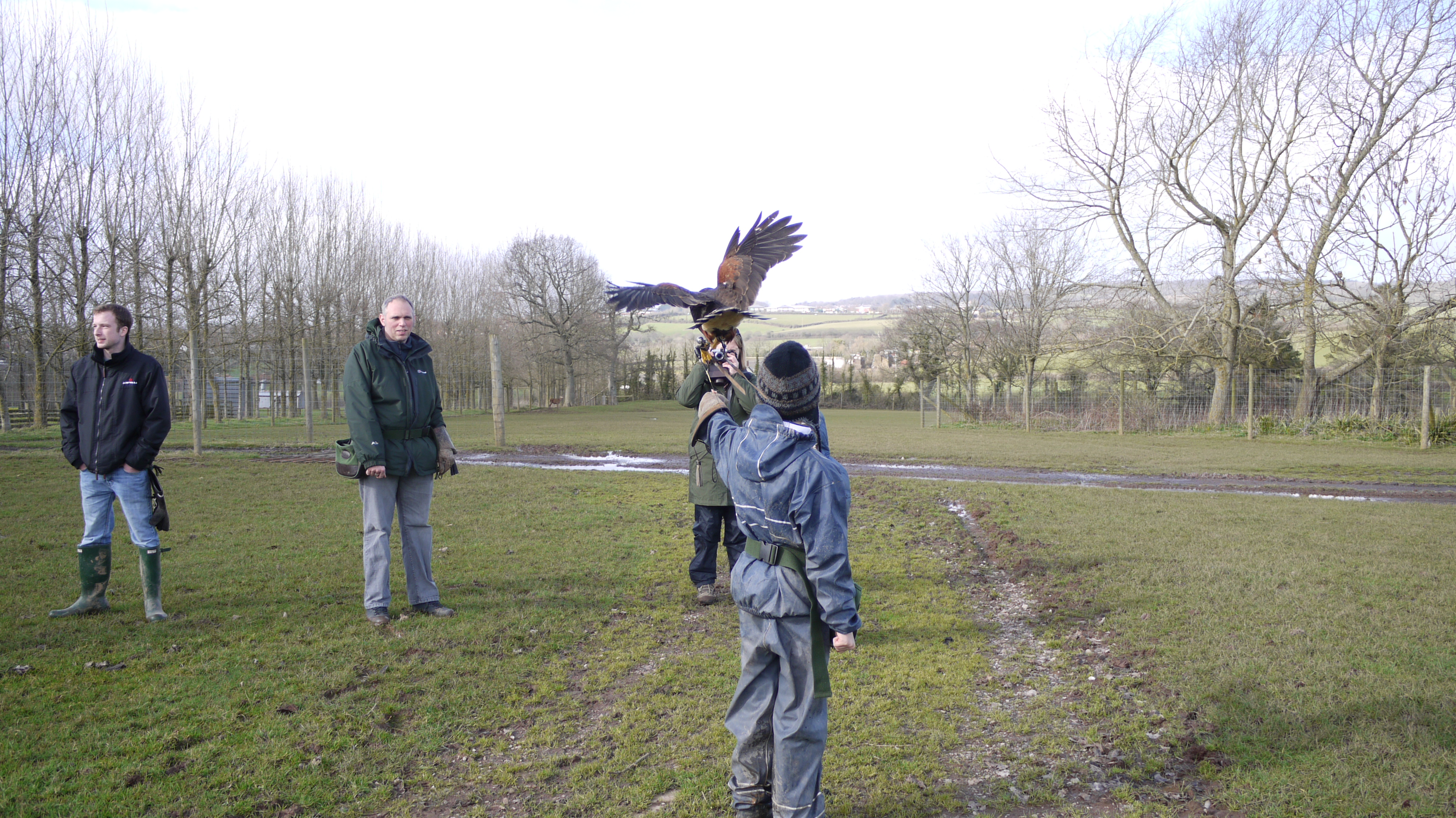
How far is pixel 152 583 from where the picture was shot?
5.23 m

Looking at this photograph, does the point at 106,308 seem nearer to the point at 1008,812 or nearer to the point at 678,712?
the point at 678,712

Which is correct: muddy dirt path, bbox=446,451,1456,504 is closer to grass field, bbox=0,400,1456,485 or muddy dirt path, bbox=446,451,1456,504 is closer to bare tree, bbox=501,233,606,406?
grass field, bbox=0,400,1456,485

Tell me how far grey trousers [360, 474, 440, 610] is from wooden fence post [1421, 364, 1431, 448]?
22.5m

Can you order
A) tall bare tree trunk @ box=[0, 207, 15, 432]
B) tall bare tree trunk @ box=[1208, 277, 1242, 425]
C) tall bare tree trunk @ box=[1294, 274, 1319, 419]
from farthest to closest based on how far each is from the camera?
tall bare tree trunk @ box=[1208, 277, 1242, 425], tall bare tree trunk @ box=[1294, 274, 1319, 419], tall bare tree trunk @ box=[0, 207, 15, 432]

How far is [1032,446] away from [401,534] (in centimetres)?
1857

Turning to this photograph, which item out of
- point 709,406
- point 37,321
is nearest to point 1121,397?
point 709,406

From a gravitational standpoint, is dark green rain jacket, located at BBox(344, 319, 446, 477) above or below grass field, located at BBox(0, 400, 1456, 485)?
above

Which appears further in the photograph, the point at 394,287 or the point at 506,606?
the point at 394,287

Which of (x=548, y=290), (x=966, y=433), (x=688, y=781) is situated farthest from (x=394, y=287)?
(x=688, y=781)

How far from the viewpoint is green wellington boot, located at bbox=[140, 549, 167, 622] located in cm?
519

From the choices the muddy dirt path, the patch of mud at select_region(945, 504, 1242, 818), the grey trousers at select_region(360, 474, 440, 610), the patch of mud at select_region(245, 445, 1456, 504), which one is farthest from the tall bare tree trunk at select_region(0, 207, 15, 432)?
the patch of mud at select_region(945, 504, 1242, 818)

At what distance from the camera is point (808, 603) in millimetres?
2771

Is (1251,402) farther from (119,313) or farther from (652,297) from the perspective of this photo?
(119,313)

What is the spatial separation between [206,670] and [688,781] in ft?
9.75
